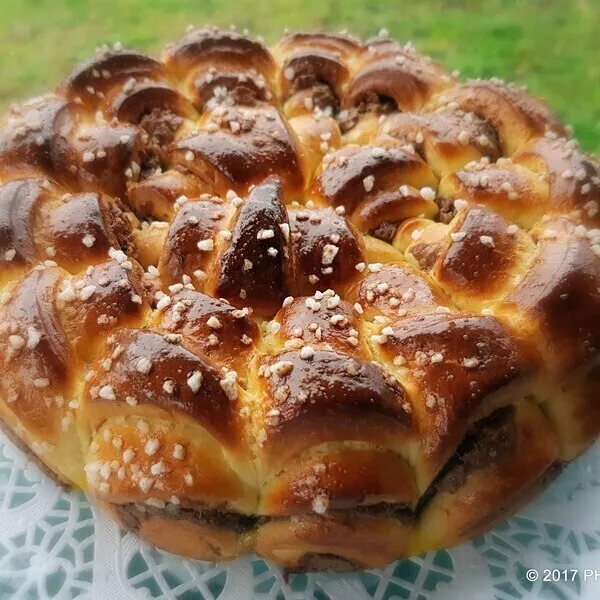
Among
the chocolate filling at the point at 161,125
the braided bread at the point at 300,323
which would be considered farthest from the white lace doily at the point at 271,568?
the chocolate filling at the point at 161,125

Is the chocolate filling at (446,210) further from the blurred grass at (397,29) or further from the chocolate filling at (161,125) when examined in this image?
the blurred grass at (397,29)

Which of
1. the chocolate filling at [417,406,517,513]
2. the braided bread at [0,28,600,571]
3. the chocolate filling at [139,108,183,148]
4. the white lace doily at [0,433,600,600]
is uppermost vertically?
the chocolate filling at [139,108,183,148]

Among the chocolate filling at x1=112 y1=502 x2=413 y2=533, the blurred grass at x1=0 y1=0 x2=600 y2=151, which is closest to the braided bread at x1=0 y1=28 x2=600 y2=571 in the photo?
the chocolate filling at x1=112 y1=502 x2=413 y2=533

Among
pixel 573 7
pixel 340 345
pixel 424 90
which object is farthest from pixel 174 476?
pixel 573 7

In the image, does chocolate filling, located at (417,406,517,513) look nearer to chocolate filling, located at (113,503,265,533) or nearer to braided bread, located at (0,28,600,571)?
braided bread, located at (0,28,600,571)

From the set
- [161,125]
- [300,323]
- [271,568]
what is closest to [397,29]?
[161,125]

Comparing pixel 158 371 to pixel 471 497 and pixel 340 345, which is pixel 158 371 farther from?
pixel 471 497
